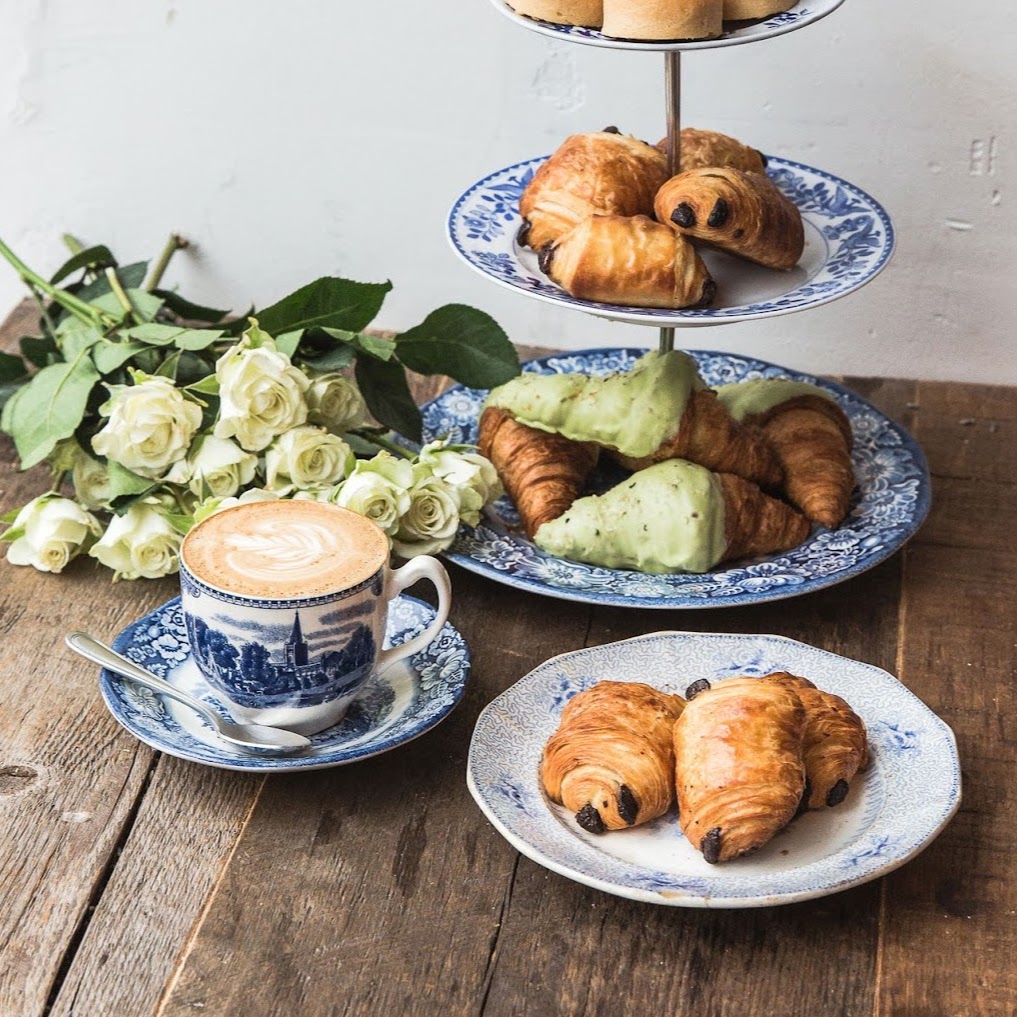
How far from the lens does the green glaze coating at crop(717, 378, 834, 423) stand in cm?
121

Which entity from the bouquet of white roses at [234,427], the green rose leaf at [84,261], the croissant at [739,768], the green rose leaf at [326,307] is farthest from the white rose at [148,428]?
the croissant at [739,768]

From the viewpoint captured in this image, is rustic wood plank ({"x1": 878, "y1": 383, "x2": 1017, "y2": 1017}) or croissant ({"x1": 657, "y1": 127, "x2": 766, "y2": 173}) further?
croissant ({"x1": 657, "y1": 127, "x2": 766, "y2": 173})

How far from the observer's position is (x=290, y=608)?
0.85 m

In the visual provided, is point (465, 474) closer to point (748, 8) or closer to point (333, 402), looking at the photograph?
point (333, 402)

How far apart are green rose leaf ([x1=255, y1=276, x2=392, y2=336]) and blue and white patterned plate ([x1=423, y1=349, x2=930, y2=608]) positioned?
0.42 feet

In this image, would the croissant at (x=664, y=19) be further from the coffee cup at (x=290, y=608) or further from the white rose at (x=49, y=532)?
the white rose at (x=49, y=532)

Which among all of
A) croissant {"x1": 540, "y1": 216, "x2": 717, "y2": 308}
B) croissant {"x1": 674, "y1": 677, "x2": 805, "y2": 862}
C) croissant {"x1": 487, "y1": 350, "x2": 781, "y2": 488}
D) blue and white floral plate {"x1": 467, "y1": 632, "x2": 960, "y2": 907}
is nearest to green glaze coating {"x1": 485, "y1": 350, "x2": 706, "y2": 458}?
croissant {"x1": 487, "y1": 350, "x2": 781, "y2": 488}

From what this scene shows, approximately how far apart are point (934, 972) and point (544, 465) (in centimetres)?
52

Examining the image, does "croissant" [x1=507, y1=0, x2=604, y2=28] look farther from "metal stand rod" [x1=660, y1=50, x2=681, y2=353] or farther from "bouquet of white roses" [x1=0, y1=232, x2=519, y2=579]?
"bouquet of white roses" [x1=0, y1=232, x2=519, y2=579]

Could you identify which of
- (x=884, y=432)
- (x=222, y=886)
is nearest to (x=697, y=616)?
(x=884, y=432)

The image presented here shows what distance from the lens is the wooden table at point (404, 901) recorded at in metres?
0.76

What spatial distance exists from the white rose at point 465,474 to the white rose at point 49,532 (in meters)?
0.28

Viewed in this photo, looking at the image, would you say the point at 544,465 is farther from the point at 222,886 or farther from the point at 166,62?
Result: the point at 166,62

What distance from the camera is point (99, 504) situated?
120 centimetres
